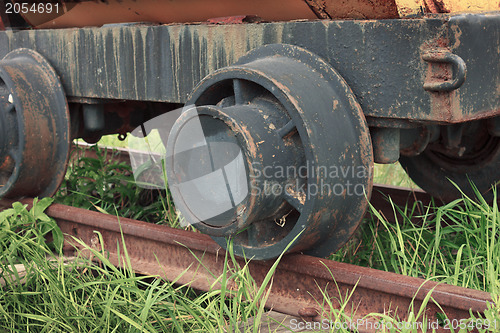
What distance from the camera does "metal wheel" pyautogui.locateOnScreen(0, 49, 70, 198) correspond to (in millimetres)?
2979

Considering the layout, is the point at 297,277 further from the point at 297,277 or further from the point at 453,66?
the point at 453,66

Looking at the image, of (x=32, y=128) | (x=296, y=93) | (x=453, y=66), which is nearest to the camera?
(x=453, y=66)

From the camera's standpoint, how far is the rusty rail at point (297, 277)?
6.42 ft

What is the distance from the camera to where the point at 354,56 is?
216 cm

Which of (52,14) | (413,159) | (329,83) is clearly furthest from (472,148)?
(52,14)

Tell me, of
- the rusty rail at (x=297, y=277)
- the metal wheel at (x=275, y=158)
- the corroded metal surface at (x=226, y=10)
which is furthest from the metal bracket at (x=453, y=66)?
the rusty rail at (x=297, y=277)

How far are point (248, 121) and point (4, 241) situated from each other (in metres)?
1.40

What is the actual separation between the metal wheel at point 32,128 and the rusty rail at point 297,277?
0.93ft

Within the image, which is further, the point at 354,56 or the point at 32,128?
the point at 32,128

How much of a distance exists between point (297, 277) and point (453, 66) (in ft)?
2.95

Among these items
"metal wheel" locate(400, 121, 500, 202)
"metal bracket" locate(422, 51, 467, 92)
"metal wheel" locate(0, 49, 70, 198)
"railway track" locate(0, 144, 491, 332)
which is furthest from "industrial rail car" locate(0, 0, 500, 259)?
"metal wheel" locate(400, 121, 500, 202)

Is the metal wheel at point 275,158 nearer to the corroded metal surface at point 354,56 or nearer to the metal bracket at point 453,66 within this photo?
the corroded metal surface at point 354,56

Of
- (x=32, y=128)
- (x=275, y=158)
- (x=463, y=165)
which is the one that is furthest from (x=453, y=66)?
(x=32, y=128)

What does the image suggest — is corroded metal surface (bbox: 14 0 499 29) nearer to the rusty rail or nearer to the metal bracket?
the metal bracket
